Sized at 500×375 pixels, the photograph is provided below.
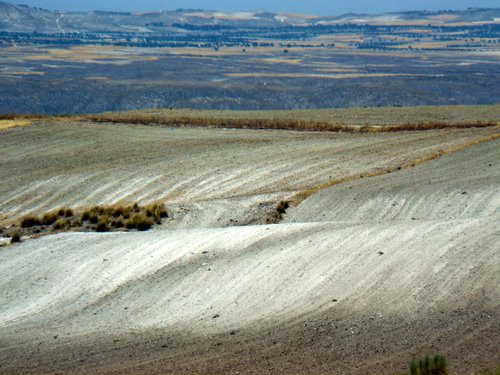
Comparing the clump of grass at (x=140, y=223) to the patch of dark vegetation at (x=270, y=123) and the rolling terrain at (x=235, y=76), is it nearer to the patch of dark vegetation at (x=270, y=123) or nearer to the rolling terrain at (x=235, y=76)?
the patch of dark vegetation at (x=270, y=123)

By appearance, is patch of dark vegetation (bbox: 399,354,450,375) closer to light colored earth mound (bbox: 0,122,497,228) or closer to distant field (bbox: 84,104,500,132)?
light colored earth mound (bbox: 0,122,497,228)

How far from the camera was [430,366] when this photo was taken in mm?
11133

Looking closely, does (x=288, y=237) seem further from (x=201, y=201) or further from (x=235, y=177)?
(x=235, y=177)

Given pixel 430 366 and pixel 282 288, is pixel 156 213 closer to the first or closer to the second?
pixel 282 288

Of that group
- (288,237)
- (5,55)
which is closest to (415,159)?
(288,237)

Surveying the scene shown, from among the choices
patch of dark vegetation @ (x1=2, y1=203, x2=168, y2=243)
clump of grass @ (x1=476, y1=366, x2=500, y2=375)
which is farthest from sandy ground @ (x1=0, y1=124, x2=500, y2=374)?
patch of dark vegetation @ (x1=2, y1=203, x2=168, y2=243)

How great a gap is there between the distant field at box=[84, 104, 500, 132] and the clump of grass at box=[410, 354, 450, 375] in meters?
36.5

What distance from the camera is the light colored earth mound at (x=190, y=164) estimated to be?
100.0ft

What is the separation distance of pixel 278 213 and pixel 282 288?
8.72m

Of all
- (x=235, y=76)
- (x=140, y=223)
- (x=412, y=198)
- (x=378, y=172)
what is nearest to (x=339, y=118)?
(x=378, y=172)

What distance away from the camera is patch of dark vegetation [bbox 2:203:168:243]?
2467 cm

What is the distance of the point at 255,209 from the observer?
1002 inches

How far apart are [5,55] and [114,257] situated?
428 ft

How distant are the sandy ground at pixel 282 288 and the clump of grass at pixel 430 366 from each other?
800 mm
